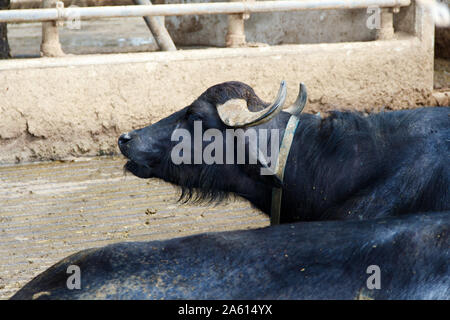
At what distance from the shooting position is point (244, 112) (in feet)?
11.0

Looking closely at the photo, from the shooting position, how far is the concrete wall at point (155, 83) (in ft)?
20.4

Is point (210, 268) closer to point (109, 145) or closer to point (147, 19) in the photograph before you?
point (109, 145)

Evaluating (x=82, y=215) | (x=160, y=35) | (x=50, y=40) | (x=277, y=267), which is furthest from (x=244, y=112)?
(x=160, y=35)

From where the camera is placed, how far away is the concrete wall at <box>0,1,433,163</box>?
6215 millimetres

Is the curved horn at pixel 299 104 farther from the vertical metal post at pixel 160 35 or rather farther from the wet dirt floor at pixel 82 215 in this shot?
the vertical metal post at pixel 160 35

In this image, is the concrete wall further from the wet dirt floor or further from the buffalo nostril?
the buffalo nostril

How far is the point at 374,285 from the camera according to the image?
84.4 inches

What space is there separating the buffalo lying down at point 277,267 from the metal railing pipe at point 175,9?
4.23 meters

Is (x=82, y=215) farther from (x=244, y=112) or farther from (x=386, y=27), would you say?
(x=386, y=27)

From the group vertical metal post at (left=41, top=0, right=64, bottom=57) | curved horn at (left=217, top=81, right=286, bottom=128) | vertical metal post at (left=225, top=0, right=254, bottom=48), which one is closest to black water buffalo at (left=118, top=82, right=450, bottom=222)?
curved horn at (left=217, top=81, right=286, bottom=128)

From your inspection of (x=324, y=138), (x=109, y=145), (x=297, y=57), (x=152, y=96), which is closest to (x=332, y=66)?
(x=297, y=57)

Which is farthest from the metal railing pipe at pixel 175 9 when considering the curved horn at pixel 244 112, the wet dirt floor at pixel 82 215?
the curved horn at pixel 244 112

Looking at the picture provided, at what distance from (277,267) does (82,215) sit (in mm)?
2984

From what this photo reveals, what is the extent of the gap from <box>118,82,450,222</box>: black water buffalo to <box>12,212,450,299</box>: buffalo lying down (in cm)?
76
